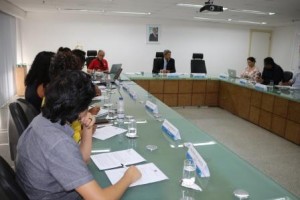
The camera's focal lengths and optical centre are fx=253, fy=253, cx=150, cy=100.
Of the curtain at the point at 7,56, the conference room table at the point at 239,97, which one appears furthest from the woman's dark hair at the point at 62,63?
the curtain at the point at 7,56

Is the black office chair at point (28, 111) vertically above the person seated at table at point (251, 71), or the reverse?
the person seated at table at point (251, 71)

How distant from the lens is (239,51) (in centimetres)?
1023

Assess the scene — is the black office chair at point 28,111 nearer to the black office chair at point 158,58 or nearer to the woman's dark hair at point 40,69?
the woman's dark hair at point 40,69

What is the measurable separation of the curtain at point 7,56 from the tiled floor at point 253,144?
2.24 ft

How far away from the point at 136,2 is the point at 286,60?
7062 mm

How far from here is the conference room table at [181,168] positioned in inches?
48.7

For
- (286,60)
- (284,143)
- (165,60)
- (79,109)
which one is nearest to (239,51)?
(286,60)

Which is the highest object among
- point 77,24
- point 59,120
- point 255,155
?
point 77,24

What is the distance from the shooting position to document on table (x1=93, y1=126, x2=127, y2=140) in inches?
76.5

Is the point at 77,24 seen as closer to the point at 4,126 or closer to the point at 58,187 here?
the point at 4,126

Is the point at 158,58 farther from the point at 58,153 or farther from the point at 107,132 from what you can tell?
the point at 58,153

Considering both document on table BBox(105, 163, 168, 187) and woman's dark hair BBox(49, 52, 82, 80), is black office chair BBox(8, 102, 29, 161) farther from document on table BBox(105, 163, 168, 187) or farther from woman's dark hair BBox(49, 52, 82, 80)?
document on table BBox(105, 163, 168, 187)

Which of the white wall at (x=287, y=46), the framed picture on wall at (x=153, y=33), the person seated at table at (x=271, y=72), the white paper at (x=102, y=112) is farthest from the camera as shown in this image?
the white wall at (x=287, y=46)

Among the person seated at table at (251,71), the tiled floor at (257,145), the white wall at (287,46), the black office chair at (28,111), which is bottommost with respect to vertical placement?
the tiled floor at (257,145)
